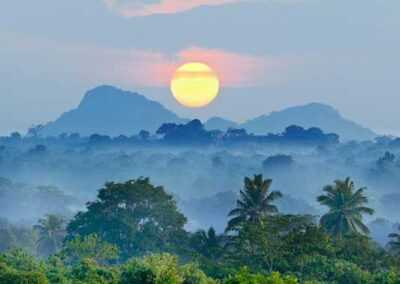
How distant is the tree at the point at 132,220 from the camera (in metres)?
80.5

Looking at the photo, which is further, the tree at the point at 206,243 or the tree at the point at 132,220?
the tree at the point at 132,220

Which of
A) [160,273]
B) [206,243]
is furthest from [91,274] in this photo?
[206,243]

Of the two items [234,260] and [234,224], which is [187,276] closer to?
[234,260]

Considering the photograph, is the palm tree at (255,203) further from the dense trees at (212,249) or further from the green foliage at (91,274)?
the green foliage at (91,274)

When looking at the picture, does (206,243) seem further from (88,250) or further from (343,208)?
(343,208)

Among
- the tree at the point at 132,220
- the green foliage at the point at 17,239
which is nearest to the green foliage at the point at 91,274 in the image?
the tree at the point at 132,220

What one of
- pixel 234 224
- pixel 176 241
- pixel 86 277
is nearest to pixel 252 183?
pixel 234 224

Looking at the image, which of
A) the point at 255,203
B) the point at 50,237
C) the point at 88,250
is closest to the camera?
the point at 88,250

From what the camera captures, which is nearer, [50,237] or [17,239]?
[50,237]

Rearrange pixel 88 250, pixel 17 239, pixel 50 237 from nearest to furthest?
pixel 88 250 < pixel 50 237 < pixel 17 239

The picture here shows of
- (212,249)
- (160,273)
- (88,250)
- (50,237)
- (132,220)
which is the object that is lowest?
(160,273)

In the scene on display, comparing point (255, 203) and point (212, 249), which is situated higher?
point (255, 203)

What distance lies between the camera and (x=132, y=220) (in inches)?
3241

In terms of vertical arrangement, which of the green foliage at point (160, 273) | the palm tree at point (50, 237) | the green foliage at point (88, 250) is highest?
the palm tree at point (50, 237)
